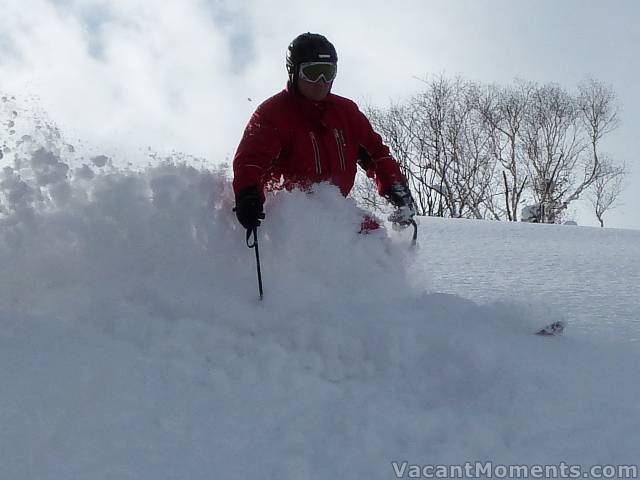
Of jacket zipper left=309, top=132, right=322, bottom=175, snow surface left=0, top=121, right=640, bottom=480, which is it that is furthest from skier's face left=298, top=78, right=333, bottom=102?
snow surface left=0, top=121, right=640, bottom=480

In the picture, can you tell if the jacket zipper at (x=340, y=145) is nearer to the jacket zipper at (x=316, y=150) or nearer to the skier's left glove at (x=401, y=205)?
the jacket zipper at (x=316, y=150)

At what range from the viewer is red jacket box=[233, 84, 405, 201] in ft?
8.97

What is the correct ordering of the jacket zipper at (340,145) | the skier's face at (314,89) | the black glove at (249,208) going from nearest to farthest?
the black glove at (249,208) < the skier's face at (314,89) < the jacket zipper at (340,145)

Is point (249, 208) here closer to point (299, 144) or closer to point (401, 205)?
point (299, 144)

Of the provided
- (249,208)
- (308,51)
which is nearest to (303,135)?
(308,51)

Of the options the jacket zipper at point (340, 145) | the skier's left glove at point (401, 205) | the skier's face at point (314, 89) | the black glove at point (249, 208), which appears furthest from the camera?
the skier's left glove at point (401, 205)

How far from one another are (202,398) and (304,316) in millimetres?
625

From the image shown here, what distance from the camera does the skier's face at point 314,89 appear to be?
2844 millimetres

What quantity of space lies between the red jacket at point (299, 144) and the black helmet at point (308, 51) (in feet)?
0.46

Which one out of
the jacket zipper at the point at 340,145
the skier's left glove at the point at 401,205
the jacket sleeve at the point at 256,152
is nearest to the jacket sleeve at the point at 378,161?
the skier's left glove at the point at 401,205

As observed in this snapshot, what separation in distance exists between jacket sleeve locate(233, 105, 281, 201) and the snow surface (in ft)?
0.77

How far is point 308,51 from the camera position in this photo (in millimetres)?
2809

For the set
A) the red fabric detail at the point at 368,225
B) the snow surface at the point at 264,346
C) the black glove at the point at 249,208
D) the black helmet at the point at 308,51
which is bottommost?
the snow surface at the point at 264,346

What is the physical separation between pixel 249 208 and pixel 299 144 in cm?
48
